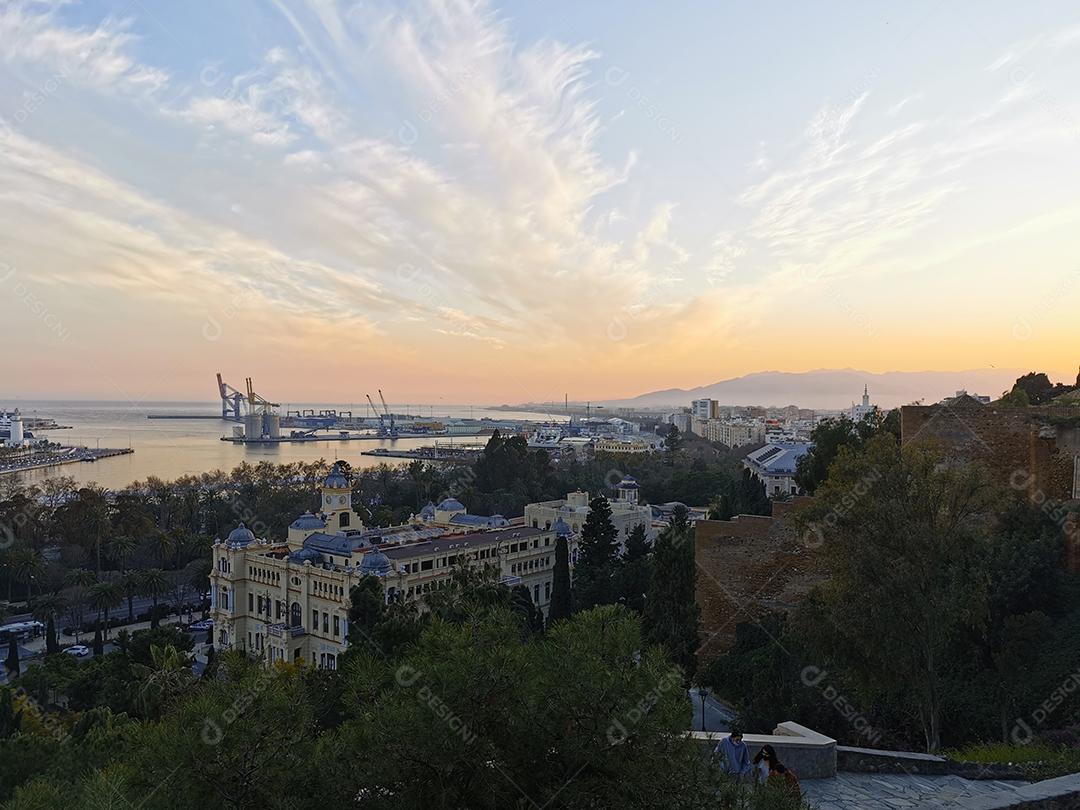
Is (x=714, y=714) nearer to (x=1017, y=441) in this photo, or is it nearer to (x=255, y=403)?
(x=1017, y=441)

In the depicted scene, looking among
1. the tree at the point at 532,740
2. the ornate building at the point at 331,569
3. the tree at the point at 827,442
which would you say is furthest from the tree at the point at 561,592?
the tree at the point at 532,740

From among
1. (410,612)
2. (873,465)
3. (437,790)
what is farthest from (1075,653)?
(410,612)

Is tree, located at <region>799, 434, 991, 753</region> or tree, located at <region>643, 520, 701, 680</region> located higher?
tree, located at <region>799, 434, 991, 753</region>

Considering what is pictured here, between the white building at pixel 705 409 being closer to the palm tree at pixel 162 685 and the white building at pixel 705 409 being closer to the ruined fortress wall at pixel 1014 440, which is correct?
the ruined fortress wall at pixel 1014 440

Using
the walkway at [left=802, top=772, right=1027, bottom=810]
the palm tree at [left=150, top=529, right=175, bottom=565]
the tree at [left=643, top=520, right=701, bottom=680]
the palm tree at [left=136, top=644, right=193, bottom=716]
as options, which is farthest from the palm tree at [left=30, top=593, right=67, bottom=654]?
the walkway at [left=802, top=772, right=1027, bottom=810]

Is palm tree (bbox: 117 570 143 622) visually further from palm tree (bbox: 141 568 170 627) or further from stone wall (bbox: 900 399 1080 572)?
stone wall (bbox: 900 399 1080 572)

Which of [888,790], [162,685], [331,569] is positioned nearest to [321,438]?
[331,569]
